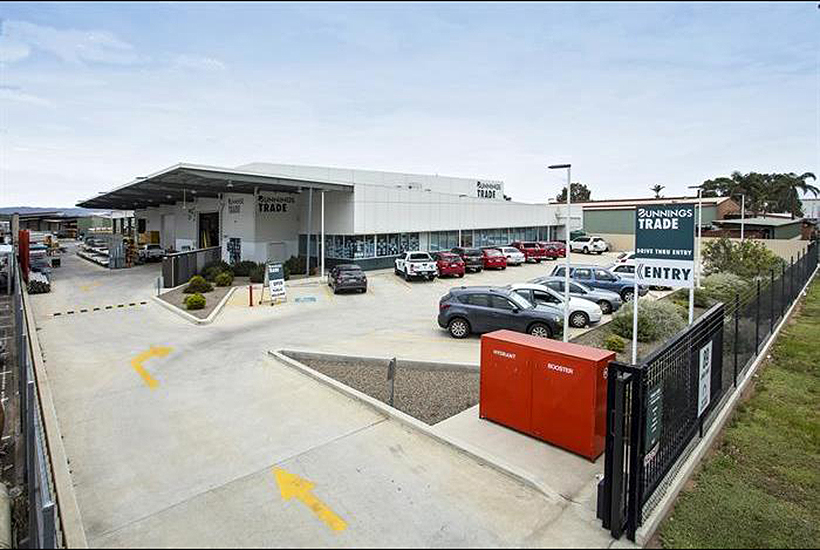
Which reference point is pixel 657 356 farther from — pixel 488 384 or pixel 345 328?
pixel 345 328

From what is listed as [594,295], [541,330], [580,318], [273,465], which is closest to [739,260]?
[594,295]

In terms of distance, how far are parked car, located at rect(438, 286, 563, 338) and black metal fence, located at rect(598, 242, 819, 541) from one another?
17.3ft

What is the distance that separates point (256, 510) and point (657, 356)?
4952 millimetres

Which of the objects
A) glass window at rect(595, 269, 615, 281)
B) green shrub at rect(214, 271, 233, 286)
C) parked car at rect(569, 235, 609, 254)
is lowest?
green shrub at rect(214, 271, 233, 286)

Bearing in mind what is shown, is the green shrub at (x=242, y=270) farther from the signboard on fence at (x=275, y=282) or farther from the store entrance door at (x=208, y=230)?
the store entrance door at (x=208, y=230)

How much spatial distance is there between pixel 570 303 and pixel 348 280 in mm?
11850

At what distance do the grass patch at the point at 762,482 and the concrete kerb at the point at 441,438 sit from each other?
1428 millimetres

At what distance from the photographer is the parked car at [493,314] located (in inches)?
587

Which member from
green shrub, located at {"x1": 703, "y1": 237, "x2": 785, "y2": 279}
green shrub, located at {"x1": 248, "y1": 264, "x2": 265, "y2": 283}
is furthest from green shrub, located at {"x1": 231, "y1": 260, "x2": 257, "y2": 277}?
green shrub, located at {"x1": 703, "y1": 237, "x2": 785, "y2": 279}

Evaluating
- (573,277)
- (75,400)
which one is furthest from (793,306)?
(75,400)

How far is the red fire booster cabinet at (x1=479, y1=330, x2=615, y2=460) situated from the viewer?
737 centimetres

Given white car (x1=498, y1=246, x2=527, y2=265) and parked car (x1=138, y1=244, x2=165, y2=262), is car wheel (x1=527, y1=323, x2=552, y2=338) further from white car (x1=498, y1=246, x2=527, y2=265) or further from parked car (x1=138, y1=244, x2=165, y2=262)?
parked car (x1=138, y1=244, x2=165, y2=262)

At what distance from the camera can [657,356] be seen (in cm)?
632

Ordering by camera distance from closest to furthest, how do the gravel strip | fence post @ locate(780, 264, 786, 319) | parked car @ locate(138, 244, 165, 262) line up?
the gravel strip < fence post @ locate(780, 264, 786, 319) < parked car @ locate(138, 244, 165, 262)
